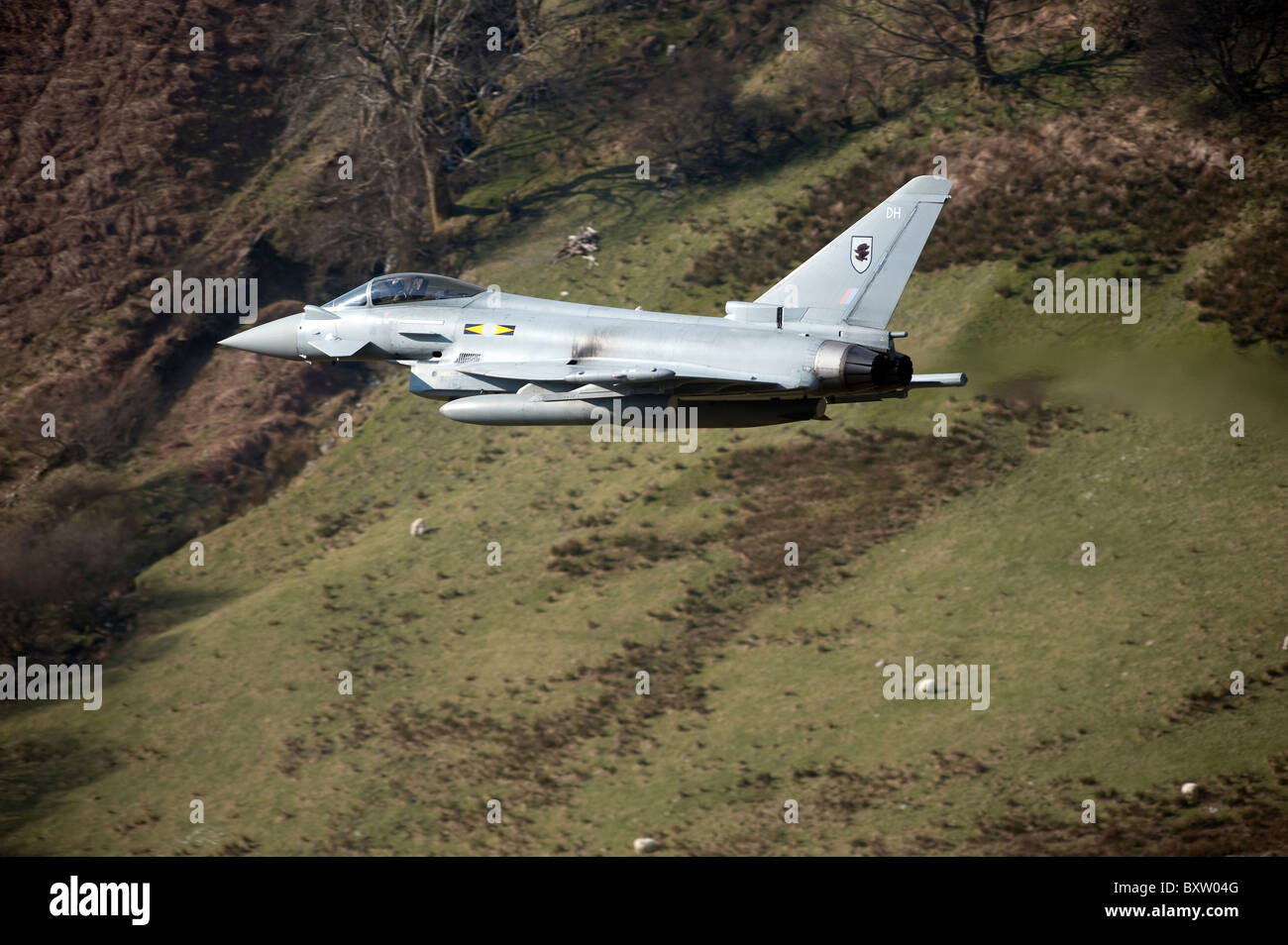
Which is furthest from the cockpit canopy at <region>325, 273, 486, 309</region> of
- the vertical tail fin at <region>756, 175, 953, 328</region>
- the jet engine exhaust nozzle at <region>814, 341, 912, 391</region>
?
the jet engine exhaust nozzle at <region>814, 341, 912, 391</region>

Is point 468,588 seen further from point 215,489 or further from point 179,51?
point 179,51

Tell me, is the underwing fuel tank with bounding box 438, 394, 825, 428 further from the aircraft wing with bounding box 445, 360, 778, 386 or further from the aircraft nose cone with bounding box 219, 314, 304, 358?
the aircraft nose cone with bounding box 219, 314, 304, 358

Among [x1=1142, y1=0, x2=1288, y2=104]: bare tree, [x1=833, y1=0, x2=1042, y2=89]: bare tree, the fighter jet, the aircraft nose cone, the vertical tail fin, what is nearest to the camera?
the fighter jet

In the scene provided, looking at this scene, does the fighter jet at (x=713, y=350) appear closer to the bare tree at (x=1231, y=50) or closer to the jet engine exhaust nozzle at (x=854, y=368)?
the jet engine exhaust nozzle at (x=854, y=368)

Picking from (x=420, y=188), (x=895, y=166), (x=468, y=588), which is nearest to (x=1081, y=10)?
(x=895, y=166)

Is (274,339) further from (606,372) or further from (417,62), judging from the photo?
(417,62)

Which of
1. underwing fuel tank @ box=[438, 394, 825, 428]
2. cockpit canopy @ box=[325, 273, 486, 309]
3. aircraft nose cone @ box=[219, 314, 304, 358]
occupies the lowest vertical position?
underwing fuel tank @ box=[438, 394, 825, 428]

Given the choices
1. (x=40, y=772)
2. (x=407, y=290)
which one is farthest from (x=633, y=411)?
(x=40, y=772)
